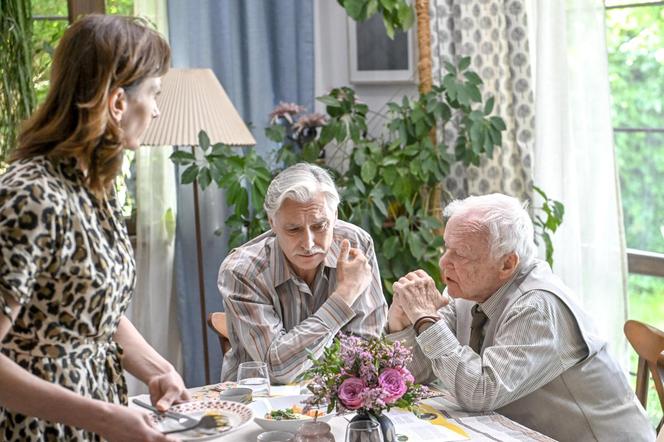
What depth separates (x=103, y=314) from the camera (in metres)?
1.60

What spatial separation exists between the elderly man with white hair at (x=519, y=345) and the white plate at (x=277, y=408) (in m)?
0.35

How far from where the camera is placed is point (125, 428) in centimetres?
147

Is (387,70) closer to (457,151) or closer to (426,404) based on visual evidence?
(457,151)

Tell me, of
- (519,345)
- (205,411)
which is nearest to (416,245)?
(519,345)

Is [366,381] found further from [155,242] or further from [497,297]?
[155,242]

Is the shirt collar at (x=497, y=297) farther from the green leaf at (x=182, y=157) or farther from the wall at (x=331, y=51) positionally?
the wall at (x=331, y=51)

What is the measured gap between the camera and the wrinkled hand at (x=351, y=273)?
2.56 meters

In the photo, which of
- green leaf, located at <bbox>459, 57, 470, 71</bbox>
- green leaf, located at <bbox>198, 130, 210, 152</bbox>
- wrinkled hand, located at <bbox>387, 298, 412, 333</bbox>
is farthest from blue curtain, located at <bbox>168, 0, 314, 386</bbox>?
wrinkled hand, located at <bbox>387, 298, 412, 333</bbox>

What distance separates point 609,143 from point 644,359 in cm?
127

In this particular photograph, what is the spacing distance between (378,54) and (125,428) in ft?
10.2

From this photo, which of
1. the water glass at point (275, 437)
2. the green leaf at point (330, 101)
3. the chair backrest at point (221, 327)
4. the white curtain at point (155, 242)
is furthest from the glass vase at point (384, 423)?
the white curtain at point (155, 242)

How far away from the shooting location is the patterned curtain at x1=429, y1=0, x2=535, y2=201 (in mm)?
3807

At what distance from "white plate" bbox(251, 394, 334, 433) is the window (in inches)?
79.0

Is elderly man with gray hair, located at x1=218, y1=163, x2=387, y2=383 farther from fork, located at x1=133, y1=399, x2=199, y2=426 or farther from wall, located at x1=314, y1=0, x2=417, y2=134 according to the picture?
wall, located at x1=314, y1=0, x2=417, y2=134
